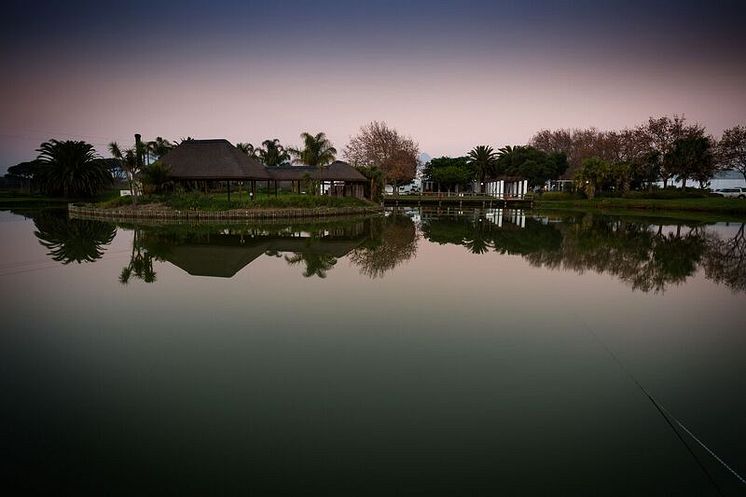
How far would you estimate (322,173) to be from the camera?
49312mm

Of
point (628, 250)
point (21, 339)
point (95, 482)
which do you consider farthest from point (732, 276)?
point (21, 339)

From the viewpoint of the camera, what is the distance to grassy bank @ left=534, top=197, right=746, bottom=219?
43.9m

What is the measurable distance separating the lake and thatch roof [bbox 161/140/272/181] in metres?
26.8

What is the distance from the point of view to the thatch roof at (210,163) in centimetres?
4048

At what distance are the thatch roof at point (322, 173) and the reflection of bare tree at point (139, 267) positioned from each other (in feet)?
96.2

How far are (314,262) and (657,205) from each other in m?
46.0

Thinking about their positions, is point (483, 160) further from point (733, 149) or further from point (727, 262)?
point (727, 262)

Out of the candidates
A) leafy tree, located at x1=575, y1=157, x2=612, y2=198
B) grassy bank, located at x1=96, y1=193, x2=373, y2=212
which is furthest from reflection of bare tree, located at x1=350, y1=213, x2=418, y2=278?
leafy tree, located at x1=575, y1=157, x2=612, y2=198

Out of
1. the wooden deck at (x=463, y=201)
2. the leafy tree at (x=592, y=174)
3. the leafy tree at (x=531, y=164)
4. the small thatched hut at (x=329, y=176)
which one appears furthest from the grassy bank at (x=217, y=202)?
the leafy tree at (x=531, y=164)

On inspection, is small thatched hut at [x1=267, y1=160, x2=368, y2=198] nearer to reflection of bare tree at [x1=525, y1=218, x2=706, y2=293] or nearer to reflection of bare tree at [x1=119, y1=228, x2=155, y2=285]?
reflection of bare tree at [x1=525, y1=218, x2=706, y2=293]

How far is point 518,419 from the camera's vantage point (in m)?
5.68

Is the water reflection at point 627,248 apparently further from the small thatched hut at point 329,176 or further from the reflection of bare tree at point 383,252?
the small thatched hut at point 329,176

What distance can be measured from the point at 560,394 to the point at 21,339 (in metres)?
9.78

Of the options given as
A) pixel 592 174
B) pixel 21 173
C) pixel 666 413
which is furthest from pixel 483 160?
pixel 21 173
